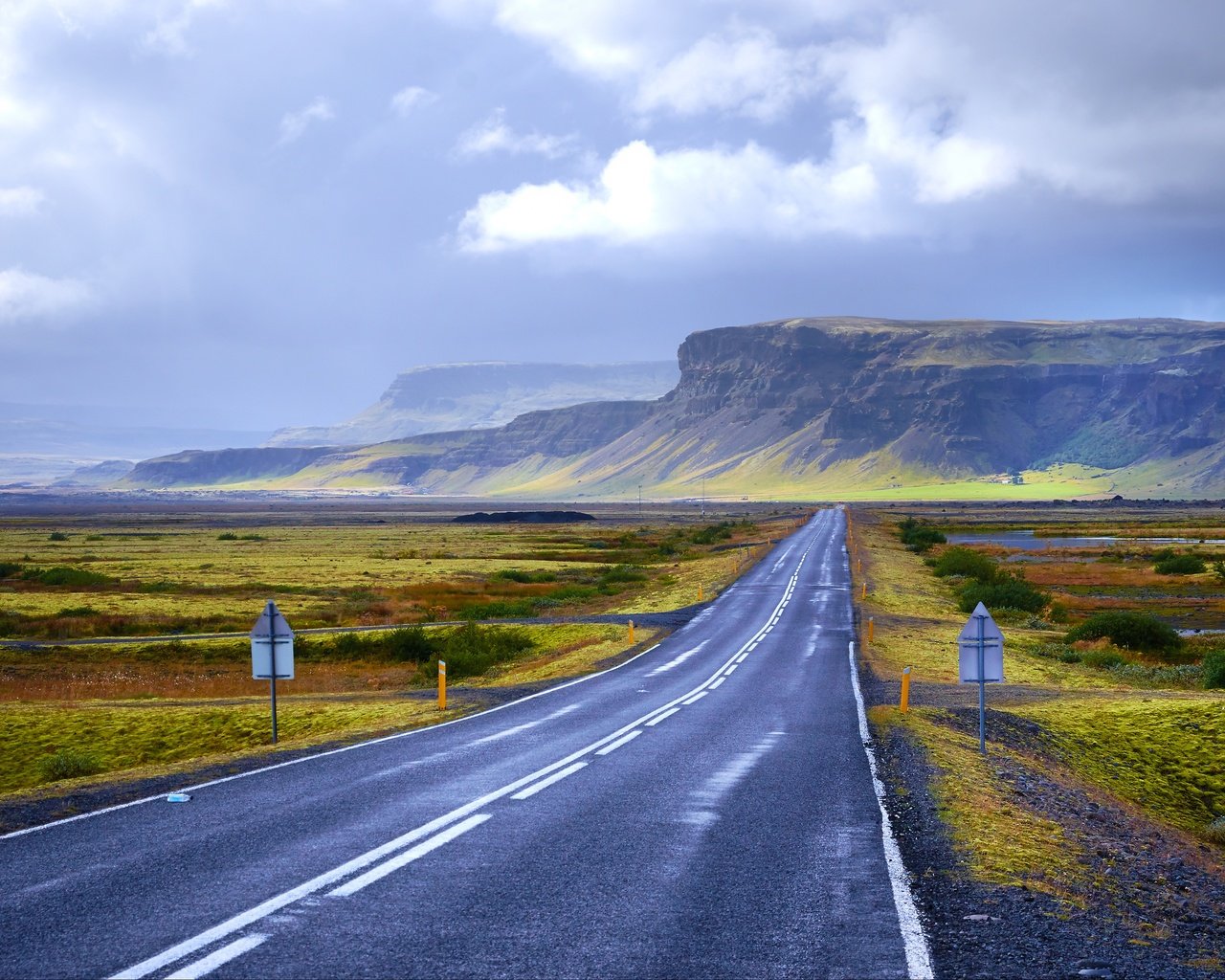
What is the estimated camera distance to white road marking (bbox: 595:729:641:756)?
16.5 m

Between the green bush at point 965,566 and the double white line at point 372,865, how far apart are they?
50.1m

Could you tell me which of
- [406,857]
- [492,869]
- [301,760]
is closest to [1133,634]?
[301,760]

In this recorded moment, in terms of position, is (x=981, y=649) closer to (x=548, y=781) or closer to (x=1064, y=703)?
(x=548, y=781)

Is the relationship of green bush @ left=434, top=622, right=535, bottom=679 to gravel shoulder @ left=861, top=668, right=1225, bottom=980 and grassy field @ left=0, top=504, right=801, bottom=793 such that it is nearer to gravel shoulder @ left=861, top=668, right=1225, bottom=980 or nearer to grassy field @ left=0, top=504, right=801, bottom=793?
grassy field @ left=0, top=504, right=801, bottom=793

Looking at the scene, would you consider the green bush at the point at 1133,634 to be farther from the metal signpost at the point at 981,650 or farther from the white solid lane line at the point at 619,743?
the white solid lane line at the point at 619,743

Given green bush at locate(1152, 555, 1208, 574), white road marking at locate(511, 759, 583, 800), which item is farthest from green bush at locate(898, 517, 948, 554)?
white road marking at locate(511, 759, 583, 800)

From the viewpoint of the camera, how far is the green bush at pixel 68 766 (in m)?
21.4

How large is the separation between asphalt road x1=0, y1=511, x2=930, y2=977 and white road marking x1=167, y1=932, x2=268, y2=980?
0.02 meters

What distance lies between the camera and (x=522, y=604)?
5297 centimetres

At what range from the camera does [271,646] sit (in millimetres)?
18500

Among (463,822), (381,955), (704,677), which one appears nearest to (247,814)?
(463,822)

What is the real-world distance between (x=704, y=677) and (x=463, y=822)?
53.1 ft

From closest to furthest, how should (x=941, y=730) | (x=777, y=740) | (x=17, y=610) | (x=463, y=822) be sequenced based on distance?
1. (x=463, y=822)
2. (x=777, y=740)
3. (x=941, y=730)
4. (x=17, y=610)

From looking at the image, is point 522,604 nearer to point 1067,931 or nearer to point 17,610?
point 17,610
